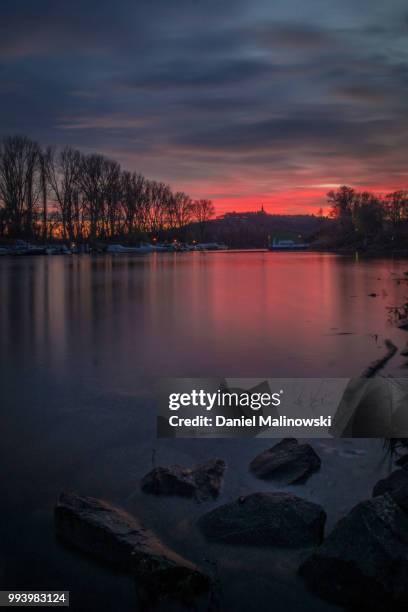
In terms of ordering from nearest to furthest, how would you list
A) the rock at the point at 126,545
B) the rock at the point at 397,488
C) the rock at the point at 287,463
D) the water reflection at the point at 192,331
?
1. the rock at the point at 126,545
2. the rock at the point at 397,488
3. the rock at the point at 287,463
4. the water reflection at the point at 192,331

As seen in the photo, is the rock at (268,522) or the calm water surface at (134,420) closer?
the calm water surface at (134,420)

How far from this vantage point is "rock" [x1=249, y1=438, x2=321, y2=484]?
517 cm

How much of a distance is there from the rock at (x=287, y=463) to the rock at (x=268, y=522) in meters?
0.77

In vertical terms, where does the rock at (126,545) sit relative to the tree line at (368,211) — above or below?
below

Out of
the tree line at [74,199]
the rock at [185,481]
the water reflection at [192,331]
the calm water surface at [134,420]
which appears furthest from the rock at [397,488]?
the tree line at [74,199]

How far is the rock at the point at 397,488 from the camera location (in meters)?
3.90

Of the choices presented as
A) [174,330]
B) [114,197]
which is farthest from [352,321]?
[114,197]

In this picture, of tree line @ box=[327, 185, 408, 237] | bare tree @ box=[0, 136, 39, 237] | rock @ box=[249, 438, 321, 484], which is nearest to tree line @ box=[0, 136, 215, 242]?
bare tree @ box=[0, 136, 39, 237]

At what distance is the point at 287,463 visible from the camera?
17.4ft

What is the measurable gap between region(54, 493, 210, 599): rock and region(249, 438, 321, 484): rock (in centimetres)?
144

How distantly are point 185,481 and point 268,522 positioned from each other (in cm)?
98

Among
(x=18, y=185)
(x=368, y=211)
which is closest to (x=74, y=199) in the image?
(x=18, y=185)

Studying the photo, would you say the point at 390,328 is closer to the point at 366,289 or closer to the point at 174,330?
the point at 174,330

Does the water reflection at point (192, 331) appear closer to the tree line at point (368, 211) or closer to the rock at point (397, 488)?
the rock at point (397, 488)
